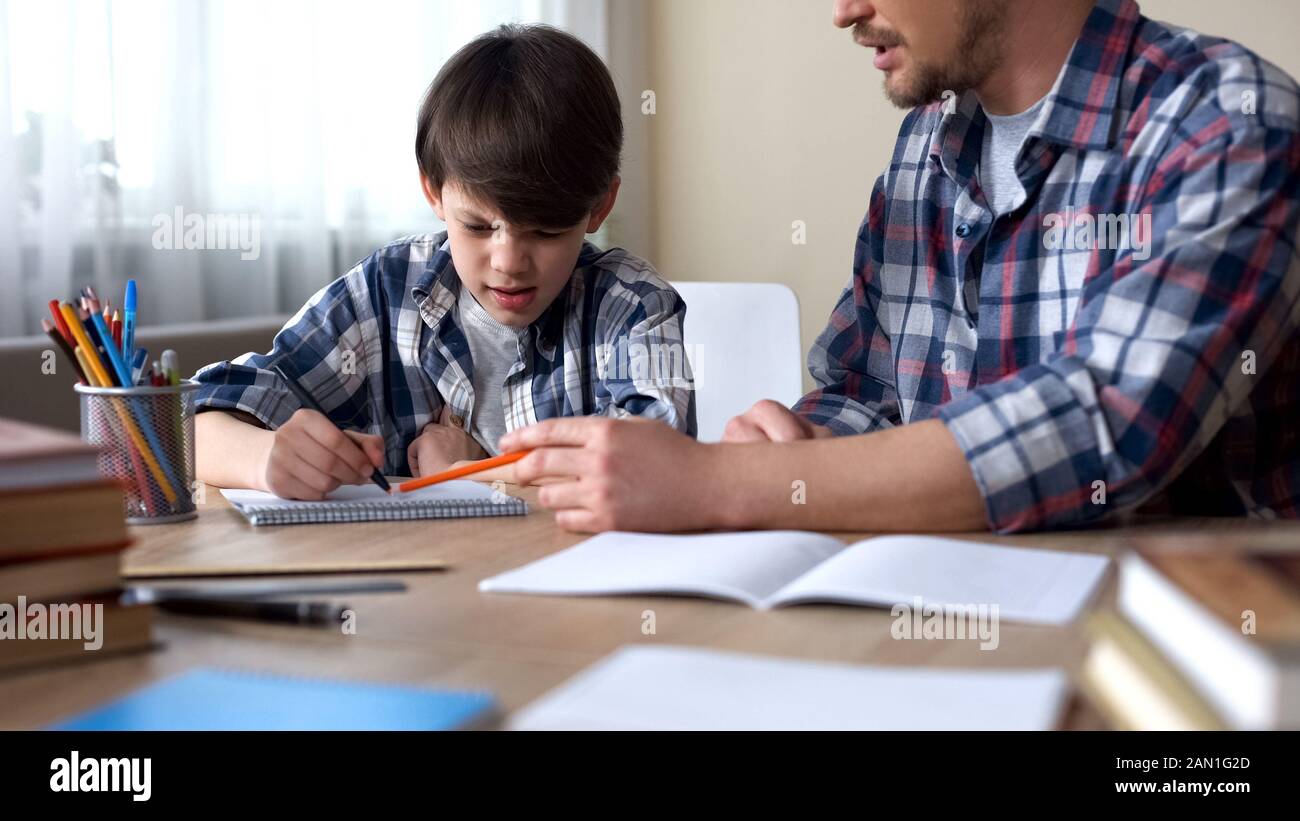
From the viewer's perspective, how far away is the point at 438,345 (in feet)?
5.34

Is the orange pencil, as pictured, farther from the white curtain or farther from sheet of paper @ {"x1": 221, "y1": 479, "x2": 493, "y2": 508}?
the white curtain

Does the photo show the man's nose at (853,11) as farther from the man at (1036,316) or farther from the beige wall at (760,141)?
the beige wall at (760,141)

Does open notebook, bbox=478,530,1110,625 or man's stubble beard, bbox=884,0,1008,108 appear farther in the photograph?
man's stubble beard, bbox=884,0,1008,108

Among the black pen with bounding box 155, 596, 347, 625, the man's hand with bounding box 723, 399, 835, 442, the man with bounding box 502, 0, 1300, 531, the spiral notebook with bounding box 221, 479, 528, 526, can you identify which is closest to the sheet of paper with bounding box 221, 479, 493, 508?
the spiral notebook with bounding box 221, 479, 528, 526

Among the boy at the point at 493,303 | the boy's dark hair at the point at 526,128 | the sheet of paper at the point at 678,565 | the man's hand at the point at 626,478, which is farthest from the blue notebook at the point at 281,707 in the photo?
the boy's dark hair at the point at 526,128

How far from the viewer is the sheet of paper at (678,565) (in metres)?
0.82

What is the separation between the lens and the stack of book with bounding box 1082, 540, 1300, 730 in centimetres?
46

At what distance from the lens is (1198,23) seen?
325 centimetres

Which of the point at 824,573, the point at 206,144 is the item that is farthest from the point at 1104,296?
the point at 206,144

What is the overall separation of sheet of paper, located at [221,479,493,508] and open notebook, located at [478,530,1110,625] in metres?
0.27

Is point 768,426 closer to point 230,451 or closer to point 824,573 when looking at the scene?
point 824,573

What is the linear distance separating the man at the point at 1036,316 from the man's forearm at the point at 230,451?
310 mm

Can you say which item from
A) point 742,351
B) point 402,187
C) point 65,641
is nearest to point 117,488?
point 65,641

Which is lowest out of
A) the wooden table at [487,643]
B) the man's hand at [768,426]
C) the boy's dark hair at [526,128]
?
the wooden table at [487,643]
